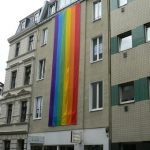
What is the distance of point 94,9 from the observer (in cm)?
2455

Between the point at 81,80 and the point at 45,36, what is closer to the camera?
the point at 81,80

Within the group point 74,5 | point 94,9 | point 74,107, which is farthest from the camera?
point 74,5

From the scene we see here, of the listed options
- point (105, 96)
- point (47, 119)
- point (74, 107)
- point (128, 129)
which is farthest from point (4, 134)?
point (128, 129)

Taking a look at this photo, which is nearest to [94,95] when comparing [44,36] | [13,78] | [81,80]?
[81,80]

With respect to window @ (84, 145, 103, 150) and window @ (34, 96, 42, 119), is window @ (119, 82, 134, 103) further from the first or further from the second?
window @ (34, 96, 42, 119)

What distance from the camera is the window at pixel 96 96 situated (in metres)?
21.1

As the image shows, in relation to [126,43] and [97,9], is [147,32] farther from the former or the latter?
[97,9]

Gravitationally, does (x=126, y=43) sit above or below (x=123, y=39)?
below

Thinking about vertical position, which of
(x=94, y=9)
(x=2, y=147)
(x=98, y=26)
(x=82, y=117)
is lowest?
(x=2, y=147)

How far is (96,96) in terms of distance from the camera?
70.6ft

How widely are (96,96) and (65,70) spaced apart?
434cm

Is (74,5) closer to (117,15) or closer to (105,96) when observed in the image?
(117,15)

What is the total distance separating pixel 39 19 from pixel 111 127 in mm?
15545

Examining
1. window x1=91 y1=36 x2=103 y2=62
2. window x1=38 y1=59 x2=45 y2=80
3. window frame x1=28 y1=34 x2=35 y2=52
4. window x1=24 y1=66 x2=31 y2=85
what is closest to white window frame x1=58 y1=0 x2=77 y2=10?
window frame x1=28 y1=34 x2=35 y2=52
